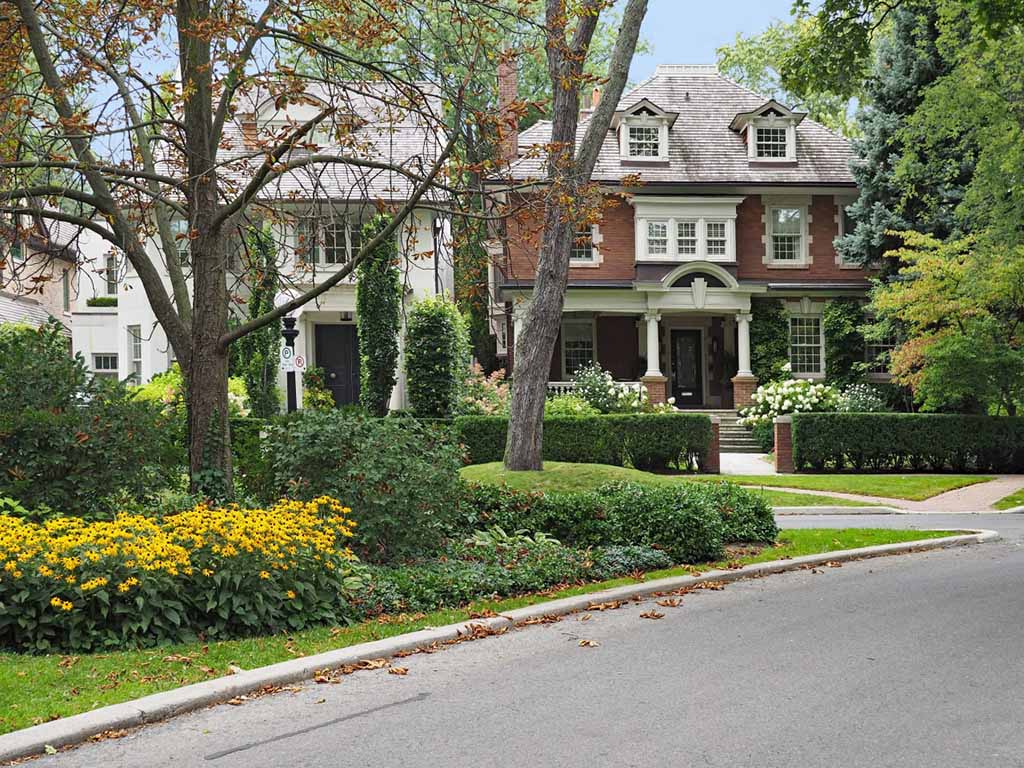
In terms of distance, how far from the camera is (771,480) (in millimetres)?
23469

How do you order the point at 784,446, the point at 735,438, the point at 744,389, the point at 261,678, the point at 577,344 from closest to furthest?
the point at 261,678 < the point at 784,446 < the point at 735,438 < the point at 744,389 < the point at 577,344

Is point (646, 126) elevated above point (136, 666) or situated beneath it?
elevated above

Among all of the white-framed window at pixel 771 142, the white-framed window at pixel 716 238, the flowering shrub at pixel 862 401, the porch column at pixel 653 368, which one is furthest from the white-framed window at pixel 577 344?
the flowering shrub at pixel 862 401

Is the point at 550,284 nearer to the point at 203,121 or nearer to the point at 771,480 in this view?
the point at 203,121

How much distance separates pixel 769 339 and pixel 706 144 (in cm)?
701

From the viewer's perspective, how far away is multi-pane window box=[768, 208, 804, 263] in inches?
1383

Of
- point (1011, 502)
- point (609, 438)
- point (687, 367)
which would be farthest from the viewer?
point (687, 367)

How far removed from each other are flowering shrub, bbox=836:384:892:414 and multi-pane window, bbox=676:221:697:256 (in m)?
6.71

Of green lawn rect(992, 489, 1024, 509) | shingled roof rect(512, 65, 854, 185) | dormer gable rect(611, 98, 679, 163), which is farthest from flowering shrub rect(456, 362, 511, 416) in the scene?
green lawn rect(992, 489, 1024, 509)

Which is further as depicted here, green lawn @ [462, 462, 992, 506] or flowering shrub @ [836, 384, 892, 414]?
flowering shrub @ [836, 384, 892, 414]

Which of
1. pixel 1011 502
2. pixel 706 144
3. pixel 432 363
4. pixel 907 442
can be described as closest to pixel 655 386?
pixel 706 144

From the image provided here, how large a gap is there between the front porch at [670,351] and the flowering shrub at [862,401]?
459 centimetres

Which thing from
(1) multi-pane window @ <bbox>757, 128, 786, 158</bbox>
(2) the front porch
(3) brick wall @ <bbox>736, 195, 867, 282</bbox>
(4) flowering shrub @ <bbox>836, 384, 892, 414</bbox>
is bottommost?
(4) flowering shrub @ <bbox>836, 384, 892, 414</bbox>

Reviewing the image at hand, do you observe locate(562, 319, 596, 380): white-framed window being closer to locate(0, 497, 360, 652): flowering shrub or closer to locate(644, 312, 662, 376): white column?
locate(644, 312, 662, 376): white column
